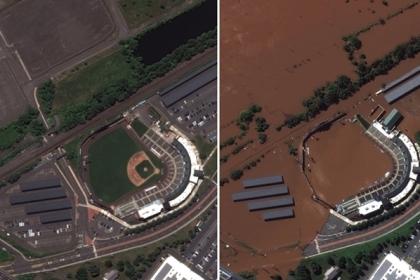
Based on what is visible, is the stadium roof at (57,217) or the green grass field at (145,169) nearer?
the stadium roof at (57,217)

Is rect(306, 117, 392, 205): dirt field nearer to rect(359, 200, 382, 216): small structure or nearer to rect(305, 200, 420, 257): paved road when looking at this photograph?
rect(359, 200, 382, 216): small structure

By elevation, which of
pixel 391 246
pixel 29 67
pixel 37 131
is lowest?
pixel 391 246

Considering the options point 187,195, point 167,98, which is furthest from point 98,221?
point 167,98

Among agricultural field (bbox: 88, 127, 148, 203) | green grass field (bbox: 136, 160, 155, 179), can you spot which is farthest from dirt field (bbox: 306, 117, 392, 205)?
agricultural field (bbox: 88, 127, 148, 203)

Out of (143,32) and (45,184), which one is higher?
(143,32)

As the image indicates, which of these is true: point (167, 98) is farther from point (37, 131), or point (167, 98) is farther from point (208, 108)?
point (37, 131)

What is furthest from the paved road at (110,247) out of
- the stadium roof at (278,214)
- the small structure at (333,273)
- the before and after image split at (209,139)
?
the small structure at (333,273)

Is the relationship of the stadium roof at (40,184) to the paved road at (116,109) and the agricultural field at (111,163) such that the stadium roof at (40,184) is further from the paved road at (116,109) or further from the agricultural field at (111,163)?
the agricultural field at (111,163)
